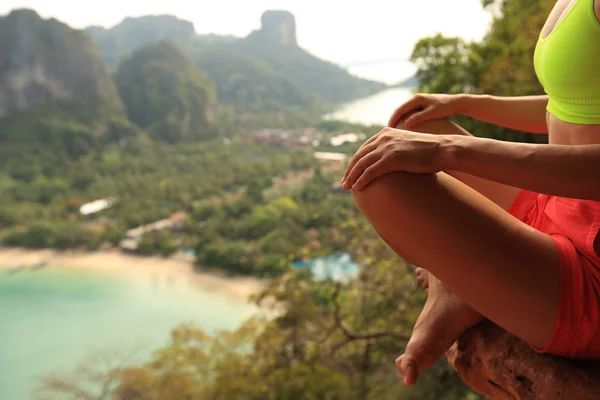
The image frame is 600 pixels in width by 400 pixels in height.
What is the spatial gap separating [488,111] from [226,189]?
16.4 m

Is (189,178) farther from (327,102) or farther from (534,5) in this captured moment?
(327,102)

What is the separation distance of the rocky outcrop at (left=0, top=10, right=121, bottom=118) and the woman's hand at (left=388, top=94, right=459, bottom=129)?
23.6 meters

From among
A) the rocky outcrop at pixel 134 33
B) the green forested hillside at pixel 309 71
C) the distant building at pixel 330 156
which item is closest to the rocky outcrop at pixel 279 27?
the green forested hillside at pixel 309 71

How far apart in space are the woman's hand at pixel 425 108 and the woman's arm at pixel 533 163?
0.38 meters

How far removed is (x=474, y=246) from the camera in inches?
30.4

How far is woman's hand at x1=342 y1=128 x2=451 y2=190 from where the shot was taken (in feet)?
2.51

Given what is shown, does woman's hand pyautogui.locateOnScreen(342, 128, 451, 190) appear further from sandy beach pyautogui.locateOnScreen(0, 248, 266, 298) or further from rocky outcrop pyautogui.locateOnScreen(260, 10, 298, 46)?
rocky outcrop pyautogui.locateOnScreen(260, 10, 298, 46)

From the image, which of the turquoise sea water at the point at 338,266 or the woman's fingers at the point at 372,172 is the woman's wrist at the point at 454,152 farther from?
the turquoise sea water at the point at 338,266

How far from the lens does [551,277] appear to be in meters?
0.79

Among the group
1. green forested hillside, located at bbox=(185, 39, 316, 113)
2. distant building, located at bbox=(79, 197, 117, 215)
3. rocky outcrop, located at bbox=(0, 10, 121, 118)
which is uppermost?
rocky outcrop, located at bbox=(0, 10, 121, 118)

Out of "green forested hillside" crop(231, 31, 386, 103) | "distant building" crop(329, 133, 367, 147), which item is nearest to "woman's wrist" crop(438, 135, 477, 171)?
"distant building" crop(329, 133, 367, 147)

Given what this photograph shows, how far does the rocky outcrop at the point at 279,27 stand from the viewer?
3409 cm

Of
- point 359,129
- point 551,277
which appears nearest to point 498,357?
point 551,277

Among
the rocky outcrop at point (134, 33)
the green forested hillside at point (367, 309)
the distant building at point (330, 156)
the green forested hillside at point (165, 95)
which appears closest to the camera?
the green forested hillside at point (367, 309)
